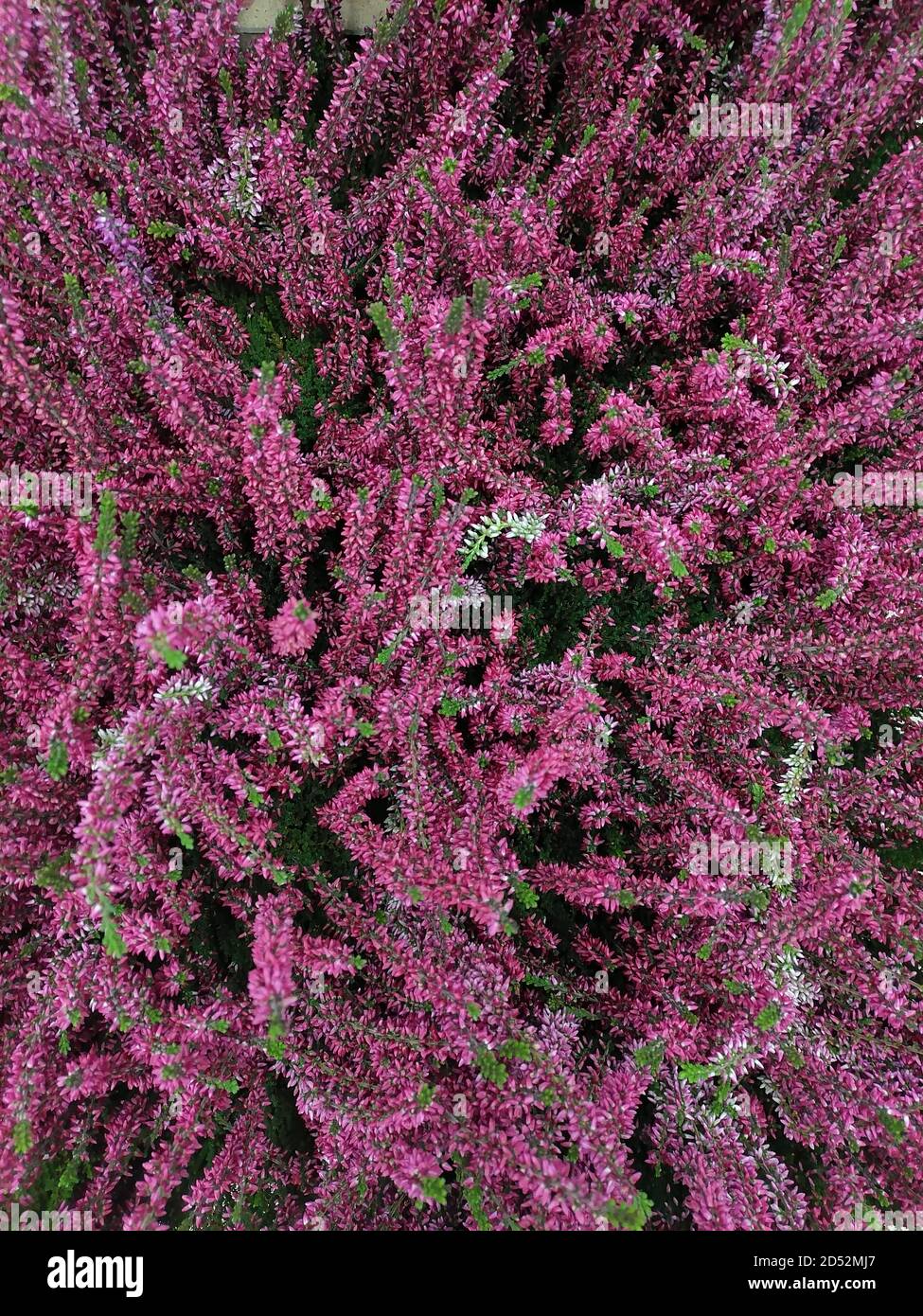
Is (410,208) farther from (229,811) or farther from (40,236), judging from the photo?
(229,811)

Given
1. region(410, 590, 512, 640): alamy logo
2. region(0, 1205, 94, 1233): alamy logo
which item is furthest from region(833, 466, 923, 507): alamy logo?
region(0, 1205, 94, 1233): alamy logo

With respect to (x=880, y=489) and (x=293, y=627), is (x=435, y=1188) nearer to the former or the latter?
(x=293, y=627)

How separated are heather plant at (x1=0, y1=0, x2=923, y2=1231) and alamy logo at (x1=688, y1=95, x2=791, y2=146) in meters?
0.02

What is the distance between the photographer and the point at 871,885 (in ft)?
9.11

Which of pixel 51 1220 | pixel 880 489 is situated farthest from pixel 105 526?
pixel 880 489

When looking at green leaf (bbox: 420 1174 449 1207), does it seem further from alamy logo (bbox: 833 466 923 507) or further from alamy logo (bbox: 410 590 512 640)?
alamy logo (bbox: 833 466 923 507)

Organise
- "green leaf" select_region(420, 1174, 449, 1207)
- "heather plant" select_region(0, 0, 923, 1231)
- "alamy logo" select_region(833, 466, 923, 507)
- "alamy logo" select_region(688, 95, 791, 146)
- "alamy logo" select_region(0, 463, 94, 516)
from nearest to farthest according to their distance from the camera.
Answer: "green leaf" select_region(420, 1174, 449, 1207) → "heather plant" select_region(0, 0, 923, 1231) → "alamy logo" select_region(0, 463, 94, 516) → "alamy logo" select_region(688, 95, 791, 146) → "alamy logo" select_region(833, 466, 923, 507)

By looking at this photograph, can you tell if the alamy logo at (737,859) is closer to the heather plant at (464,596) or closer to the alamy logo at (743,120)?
the heather plant at (464,596)
